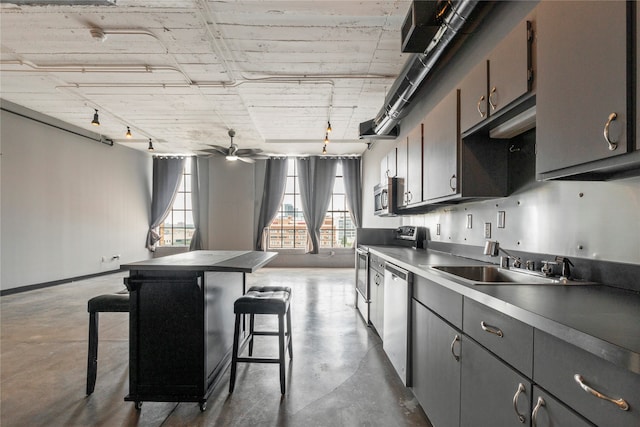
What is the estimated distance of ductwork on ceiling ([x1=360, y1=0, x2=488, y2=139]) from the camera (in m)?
1.91

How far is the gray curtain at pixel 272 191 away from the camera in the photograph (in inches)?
347

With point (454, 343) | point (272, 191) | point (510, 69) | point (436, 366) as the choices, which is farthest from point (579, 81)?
point (272, 191)

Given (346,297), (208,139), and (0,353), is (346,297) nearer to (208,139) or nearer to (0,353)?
(0,353)

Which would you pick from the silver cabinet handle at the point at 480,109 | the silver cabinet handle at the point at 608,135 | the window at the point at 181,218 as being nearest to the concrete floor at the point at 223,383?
the silver cabinet handle at the point at 608,135

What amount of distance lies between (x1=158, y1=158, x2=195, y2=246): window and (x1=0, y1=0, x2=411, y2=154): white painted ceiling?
3288 mm

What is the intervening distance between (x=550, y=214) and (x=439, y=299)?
796 mm

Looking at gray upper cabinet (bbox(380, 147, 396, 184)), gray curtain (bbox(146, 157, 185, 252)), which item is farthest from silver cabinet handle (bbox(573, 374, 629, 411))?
gray curtain (bbox(146, 157, 185, 252))

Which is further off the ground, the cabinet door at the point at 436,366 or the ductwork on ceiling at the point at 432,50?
→ the ductwork on ceiling at the point at 432,50

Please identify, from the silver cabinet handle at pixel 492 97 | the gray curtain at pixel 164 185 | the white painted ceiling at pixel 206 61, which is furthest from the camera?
the gray curtain at pixel 164 185

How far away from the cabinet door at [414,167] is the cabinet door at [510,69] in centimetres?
126

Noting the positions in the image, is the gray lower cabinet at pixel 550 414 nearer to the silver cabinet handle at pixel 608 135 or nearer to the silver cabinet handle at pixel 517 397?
the silver cabinet handle at pixel 517 397

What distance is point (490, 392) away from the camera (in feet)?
4.08

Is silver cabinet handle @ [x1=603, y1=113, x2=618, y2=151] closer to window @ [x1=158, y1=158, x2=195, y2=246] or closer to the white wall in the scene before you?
the white wall

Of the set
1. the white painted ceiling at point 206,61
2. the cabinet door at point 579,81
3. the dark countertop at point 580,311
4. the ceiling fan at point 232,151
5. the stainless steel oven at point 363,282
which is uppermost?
the white painted ceiling at point 206,61
